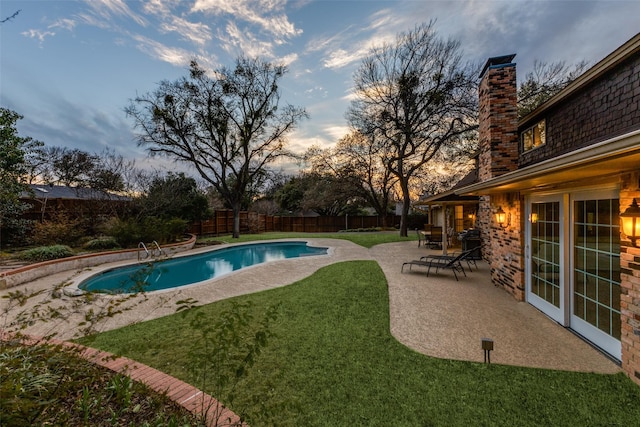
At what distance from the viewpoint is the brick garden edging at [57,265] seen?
7.17 metres

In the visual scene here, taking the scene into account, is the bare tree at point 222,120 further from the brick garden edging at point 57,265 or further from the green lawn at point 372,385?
the green lawn at point 372,385

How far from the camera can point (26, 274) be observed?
767 cm

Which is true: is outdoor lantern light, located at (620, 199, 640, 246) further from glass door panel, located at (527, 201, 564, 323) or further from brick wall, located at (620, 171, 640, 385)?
glass door panel, located at (527, 201, 564, 323)

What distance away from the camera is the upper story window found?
23.5ft

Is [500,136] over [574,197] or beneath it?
over

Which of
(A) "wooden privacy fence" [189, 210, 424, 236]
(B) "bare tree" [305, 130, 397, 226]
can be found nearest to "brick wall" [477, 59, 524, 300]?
(B) "bare tree" [305, 130, 397, 226]

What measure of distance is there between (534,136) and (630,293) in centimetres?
600

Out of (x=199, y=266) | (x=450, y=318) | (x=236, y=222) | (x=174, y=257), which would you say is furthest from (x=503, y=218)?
(x=236, y=222)

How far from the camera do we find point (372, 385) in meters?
2.90

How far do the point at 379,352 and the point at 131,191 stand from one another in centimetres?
1666

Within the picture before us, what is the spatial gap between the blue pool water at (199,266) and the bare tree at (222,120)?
4372 millimetres

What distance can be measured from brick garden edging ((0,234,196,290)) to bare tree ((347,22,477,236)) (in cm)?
1434

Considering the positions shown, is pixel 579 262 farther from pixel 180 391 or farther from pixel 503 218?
pixel 180 391

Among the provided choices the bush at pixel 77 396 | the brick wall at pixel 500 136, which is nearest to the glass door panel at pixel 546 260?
the brick wall at pixel 500 136
